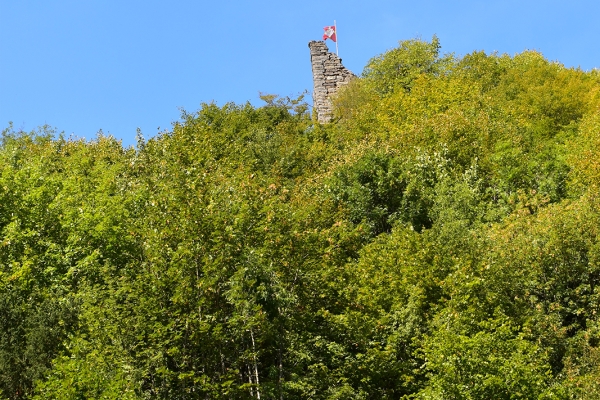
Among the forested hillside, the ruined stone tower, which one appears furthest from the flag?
the forested hillside

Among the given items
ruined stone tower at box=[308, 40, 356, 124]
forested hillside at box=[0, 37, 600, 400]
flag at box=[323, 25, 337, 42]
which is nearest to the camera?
forested hillside at box=[0, 37, 600, 400]

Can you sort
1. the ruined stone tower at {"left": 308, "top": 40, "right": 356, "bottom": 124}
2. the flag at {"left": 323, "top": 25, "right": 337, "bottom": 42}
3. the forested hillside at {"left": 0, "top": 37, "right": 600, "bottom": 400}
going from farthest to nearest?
the flag at {"left": 323, "top": 25, "right": 337, "bottom": 42}, the ruined stone tower at {"left": 308, "top": 40, "right": 356, "bottom": 124}, the forested hillside at {"left": 0, "top": 37, "right": 600, "bottom": 400}

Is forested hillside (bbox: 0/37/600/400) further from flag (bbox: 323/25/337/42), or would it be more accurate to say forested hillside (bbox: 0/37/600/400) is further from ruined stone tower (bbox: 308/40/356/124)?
flag (bbox: 323/25/337/42)

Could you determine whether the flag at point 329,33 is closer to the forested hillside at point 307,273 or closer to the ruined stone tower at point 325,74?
the ruined stone tower at point 325,74

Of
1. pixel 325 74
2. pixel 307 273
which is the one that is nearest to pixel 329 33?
pixel 325 74

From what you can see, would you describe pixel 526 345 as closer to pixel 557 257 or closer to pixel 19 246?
pixel 557 257

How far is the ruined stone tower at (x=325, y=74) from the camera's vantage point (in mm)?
81613

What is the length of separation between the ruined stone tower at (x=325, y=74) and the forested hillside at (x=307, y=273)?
26306 mm

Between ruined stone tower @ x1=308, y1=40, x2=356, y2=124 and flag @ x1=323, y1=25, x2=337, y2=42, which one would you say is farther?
flag @ x1=323, y1=25, x2=337, y2=42

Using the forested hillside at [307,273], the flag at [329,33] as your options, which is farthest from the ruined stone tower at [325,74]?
the forested hillside at [307,273]

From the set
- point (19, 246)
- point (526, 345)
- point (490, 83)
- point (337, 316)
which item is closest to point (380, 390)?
point (337, 316)

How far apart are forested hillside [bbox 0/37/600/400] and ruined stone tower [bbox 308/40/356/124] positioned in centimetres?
2631

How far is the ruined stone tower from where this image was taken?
8161 cm

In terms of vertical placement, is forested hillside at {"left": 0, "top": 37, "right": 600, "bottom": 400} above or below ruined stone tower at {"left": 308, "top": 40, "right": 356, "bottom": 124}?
below
